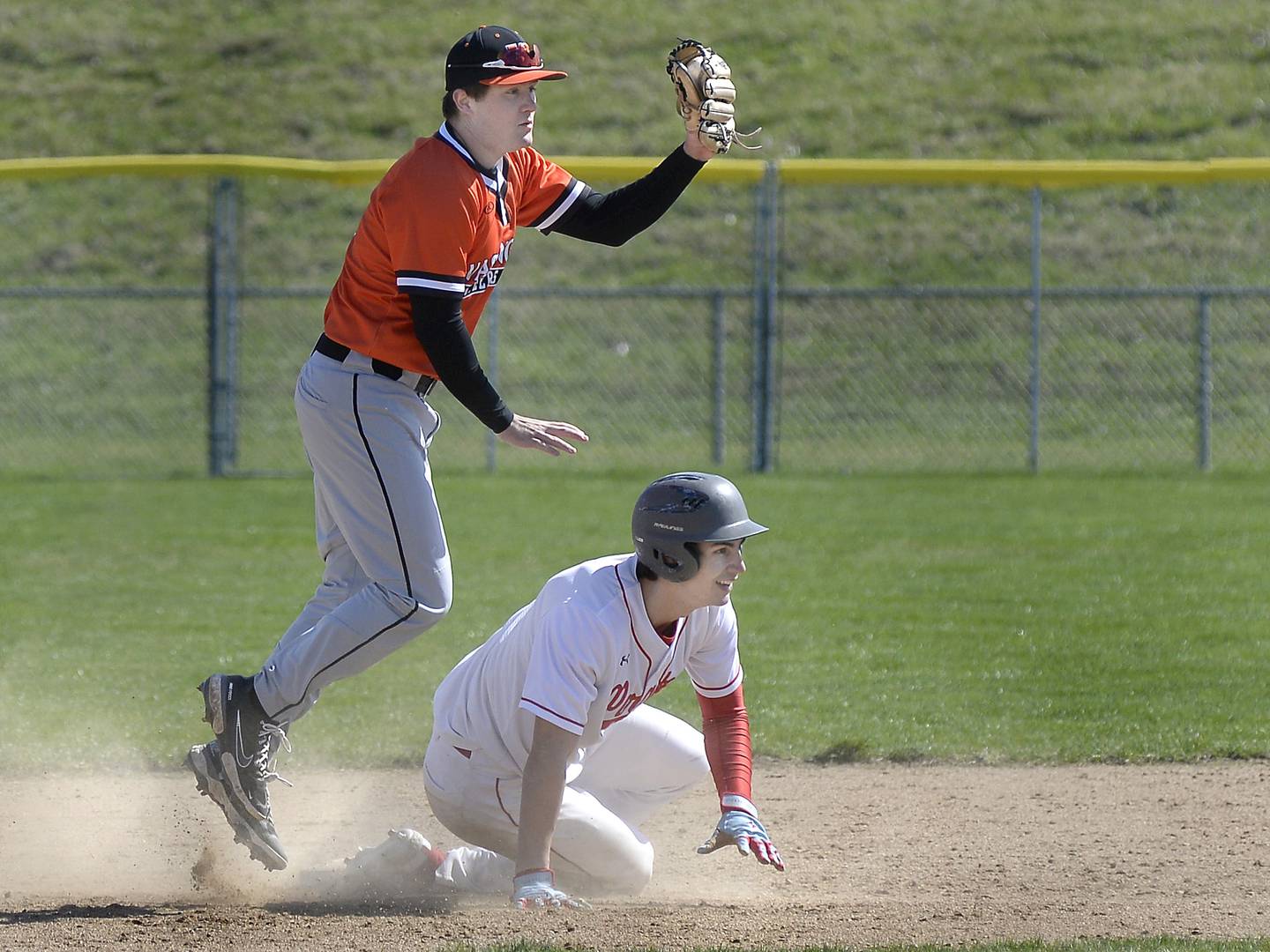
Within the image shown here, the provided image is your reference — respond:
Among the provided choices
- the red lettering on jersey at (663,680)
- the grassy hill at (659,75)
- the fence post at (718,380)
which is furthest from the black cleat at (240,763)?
the grassy hill at (659,75)

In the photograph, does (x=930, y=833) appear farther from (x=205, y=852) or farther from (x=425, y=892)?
(x=205, y=852)

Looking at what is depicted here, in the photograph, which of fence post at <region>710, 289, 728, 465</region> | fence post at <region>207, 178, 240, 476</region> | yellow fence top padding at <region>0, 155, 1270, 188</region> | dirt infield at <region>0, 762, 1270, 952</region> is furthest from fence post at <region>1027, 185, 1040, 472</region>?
dirt infield at <region>0, 762, 1270, 952</region>

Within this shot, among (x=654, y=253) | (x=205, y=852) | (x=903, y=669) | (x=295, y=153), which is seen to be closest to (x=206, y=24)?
(x=295, y=153)

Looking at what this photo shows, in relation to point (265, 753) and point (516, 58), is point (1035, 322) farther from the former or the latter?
point (265, 753)

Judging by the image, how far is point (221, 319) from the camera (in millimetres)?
12977

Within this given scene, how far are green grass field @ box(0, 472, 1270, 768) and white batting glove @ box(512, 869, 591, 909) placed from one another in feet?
7.99

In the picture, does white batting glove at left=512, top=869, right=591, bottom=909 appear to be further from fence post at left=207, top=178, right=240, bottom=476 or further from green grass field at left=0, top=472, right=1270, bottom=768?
fence post at left=207, top=178, right=240, bottom=476

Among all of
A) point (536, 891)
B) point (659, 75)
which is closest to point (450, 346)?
point (536, 891)

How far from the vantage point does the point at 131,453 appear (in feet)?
50.1

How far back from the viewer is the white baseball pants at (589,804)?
4129mm

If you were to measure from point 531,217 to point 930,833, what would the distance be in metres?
2.23

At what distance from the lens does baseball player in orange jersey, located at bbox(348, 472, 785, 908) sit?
12.2 feet

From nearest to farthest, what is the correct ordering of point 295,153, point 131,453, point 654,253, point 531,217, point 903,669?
point 531,217, point 903,669, point 131,453, point 654,253, point 295,153

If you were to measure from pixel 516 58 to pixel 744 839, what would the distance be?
6.68 ft
